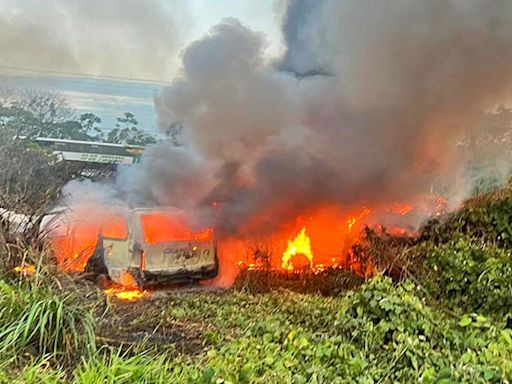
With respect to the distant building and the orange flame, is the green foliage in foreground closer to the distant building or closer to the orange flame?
the orange flame

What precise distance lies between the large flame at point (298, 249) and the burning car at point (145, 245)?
77 cm

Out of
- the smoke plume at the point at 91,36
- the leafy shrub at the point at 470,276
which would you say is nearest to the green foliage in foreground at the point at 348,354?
Result: the leafy shrub at the point at 470,276

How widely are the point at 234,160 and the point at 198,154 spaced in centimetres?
36

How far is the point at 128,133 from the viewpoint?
5156mm

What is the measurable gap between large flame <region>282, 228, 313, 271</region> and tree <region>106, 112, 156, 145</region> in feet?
6.18

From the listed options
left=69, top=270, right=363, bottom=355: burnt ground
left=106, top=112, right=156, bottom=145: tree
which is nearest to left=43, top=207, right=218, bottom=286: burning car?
left=69, top=270, right=363, bottom=355: burnt ground

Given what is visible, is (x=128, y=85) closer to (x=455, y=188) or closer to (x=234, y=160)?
(x=234, y=160)

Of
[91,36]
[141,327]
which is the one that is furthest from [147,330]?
[91,36]

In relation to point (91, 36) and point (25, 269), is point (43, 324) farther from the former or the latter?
point (91, 36)

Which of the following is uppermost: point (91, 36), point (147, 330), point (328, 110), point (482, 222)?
point (91, 36)

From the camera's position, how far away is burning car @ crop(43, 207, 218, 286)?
5.03m

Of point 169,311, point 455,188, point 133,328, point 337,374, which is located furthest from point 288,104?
point 337,374

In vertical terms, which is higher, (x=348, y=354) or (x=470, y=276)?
(x=470, y=276)

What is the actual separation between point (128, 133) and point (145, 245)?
1.07 m
